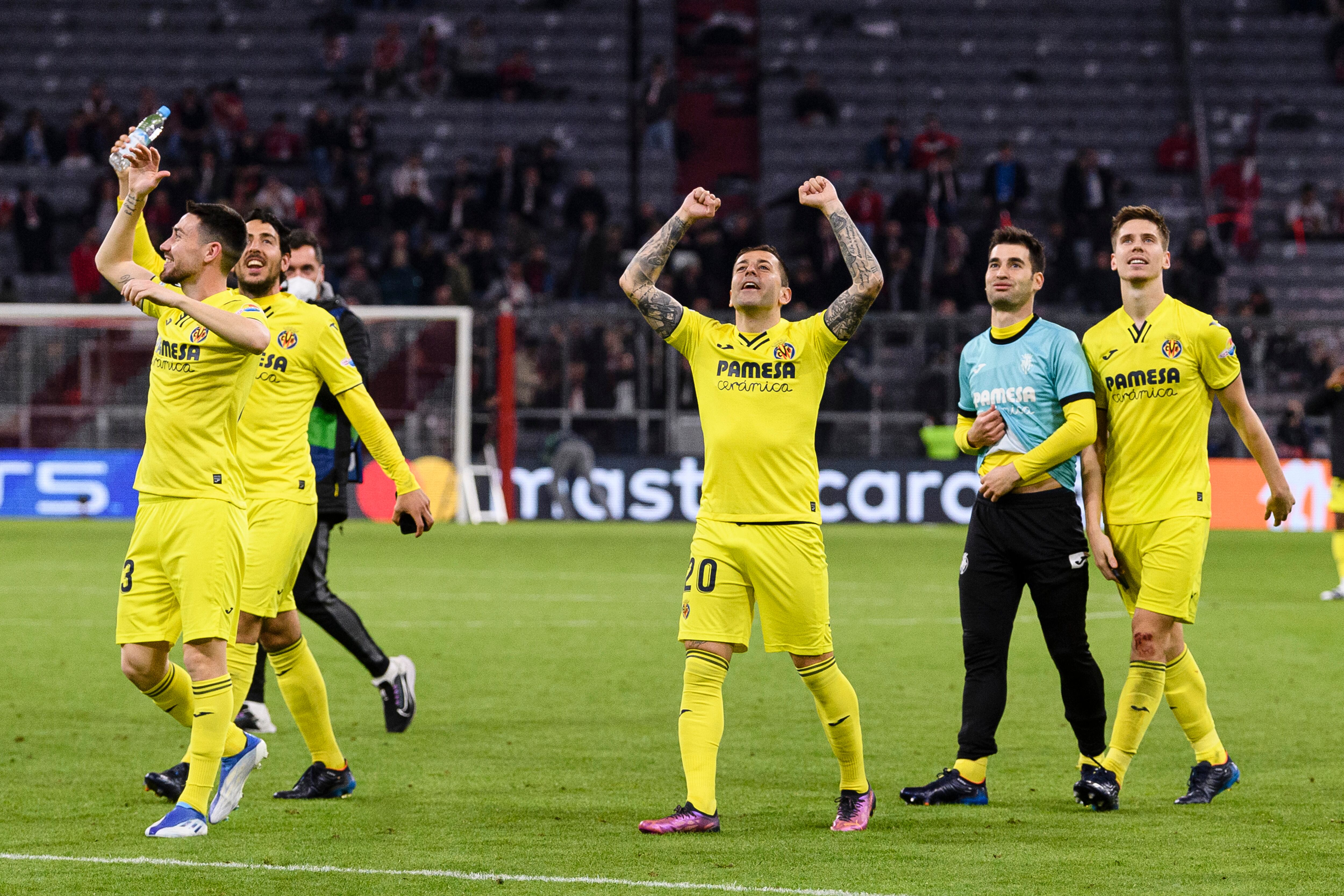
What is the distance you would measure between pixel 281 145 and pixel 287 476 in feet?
71.0

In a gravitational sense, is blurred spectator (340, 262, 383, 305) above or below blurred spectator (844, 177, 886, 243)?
below

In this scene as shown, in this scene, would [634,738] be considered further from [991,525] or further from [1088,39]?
[1088,39]

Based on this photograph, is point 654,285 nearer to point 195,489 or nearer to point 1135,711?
point 195,489

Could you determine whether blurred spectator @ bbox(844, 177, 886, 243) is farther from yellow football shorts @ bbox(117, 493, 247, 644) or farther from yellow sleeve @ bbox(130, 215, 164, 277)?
yellow football shorts @ bbox(117, 493, 247, 644)

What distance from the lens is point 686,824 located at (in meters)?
5.85

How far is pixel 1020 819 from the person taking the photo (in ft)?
20.2

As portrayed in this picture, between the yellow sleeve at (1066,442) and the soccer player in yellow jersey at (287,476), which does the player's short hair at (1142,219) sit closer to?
the yellow sleeve at (1066,442)

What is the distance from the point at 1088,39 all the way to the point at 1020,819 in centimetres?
2754

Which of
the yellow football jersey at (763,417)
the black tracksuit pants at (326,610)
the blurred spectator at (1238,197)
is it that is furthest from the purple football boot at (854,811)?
the blurred spectator at (1238,197)

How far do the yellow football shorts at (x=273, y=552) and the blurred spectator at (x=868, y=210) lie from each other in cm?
2006

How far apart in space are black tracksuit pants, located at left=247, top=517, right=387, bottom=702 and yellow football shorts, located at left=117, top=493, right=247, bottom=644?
5.72ft

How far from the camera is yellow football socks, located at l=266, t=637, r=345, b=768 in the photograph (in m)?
6.56

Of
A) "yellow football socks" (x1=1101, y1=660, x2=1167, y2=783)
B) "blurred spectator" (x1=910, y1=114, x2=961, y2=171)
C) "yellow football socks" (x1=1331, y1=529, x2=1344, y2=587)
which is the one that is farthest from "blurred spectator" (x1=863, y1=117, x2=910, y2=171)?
"yellow football socks" (x1=1101, y1=660, x2=1167, y2=783)

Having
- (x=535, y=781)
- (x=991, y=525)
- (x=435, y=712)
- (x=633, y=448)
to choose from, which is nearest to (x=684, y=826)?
(x=535, y=781)
